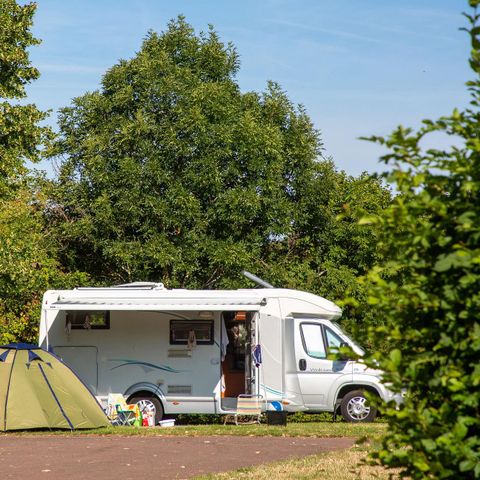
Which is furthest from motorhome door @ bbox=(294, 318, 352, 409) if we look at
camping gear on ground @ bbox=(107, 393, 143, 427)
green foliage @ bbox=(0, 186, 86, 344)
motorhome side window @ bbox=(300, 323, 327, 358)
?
green foliage @ bbox=(0, 186, 86, 344)

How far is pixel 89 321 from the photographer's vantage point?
19.8 m

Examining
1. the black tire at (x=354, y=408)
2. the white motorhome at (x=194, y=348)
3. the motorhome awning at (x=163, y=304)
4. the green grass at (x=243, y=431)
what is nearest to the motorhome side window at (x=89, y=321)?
the white motorhome at (x=194, y=348)

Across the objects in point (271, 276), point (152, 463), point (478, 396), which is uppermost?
point (271, 276)

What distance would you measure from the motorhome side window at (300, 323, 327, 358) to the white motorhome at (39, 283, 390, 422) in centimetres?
Answer: 2

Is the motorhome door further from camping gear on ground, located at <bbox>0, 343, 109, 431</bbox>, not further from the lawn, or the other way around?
camping gear on ground, located at <bbox>0, 343, 109, 431</bbox>

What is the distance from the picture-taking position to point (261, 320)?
63.7ft

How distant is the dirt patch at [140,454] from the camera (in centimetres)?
1146

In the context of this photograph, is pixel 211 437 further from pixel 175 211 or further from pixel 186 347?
pixel 175 211

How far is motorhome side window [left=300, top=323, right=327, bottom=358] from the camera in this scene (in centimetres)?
1950

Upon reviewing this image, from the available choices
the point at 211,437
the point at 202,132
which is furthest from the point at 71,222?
the point at 211,437

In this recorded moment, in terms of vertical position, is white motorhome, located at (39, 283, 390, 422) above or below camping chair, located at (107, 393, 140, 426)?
above

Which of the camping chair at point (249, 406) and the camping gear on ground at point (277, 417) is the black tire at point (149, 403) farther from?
the camping gear on ground at point (277, 417)

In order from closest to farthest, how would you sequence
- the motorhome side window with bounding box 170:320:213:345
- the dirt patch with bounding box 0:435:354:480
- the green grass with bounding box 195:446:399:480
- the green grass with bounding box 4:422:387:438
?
1. the green grass with bounding box 195:446:399:480
2. the dirt patch with bounding box 0:435:354:480
3. the green grass with bounding box 4:422:387:438
4. the motorhome side window with bounding box 170:320:213:345

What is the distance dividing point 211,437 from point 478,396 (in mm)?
11916
